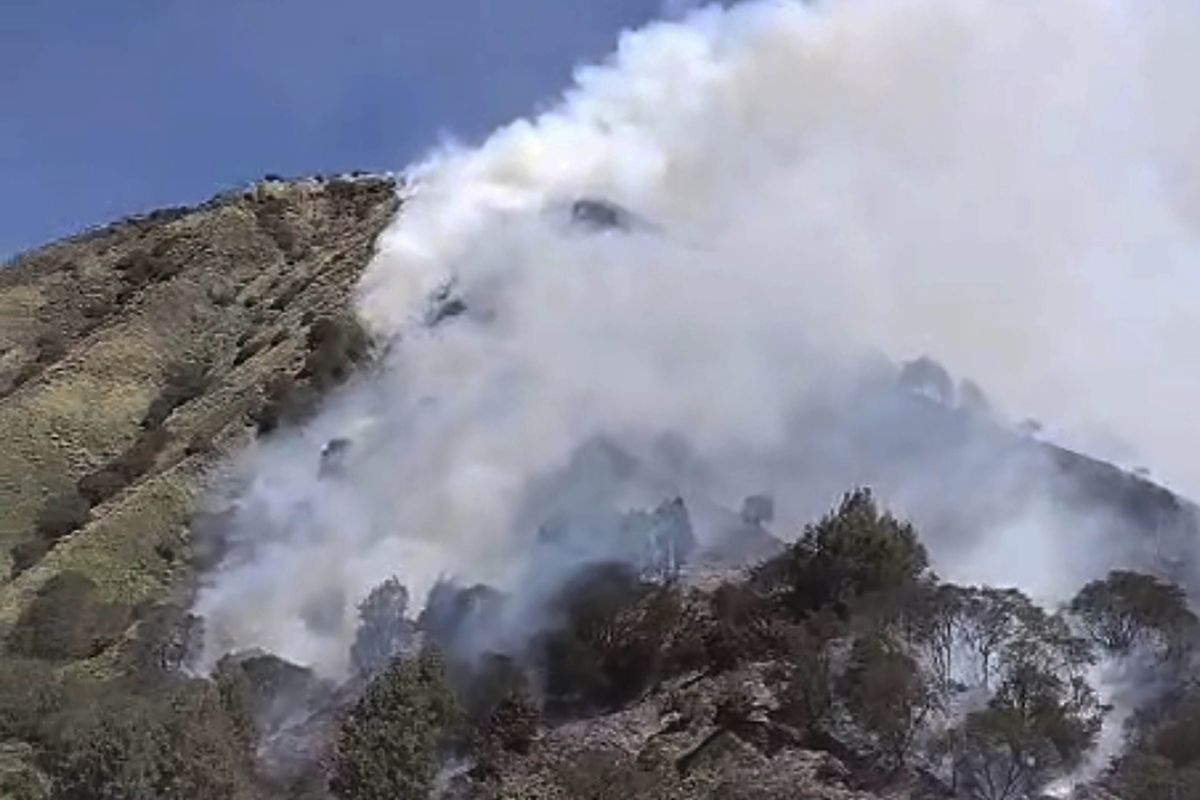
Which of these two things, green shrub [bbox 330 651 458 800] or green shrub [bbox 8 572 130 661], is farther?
green shrub [bbox 8 572 130 661]

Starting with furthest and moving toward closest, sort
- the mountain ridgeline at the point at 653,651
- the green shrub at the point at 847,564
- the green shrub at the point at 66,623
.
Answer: the green shrub at the point at 66,623, the green shrub at the point at 847,564, the mountain ridgeline at the point at 653,651

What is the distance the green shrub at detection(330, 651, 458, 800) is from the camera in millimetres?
37000

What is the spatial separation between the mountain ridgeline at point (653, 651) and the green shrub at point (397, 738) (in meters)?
0.07

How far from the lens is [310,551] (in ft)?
197

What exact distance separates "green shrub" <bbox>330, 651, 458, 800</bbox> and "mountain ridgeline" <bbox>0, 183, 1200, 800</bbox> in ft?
0.23

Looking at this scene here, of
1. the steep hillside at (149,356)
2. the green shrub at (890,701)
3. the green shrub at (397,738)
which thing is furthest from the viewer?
the steep hillside at (149,356)

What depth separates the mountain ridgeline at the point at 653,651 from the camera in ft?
122

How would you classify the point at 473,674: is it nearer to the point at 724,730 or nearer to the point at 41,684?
the point at 724,730

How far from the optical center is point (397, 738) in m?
37.7

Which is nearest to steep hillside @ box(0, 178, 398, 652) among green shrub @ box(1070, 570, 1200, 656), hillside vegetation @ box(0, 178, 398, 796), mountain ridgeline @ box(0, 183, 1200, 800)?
hillside vegetation @ box(0, 178, 398, 796)

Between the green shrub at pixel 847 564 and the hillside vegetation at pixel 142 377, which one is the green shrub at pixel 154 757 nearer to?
the hillside vegetation at pixel 142 377

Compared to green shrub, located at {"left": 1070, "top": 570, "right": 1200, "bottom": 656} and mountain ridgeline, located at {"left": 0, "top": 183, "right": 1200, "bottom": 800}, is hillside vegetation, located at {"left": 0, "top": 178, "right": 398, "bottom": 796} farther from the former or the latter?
green shrub, located at {"left": 1070, "top": 570, "right": 1200, "bottom": 656}

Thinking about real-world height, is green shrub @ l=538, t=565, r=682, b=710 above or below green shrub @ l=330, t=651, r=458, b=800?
above

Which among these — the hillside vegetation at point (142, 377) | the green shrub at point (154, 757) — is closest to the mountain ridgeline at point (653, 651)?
the green shrub at point (154, 757)
